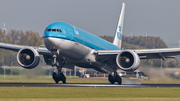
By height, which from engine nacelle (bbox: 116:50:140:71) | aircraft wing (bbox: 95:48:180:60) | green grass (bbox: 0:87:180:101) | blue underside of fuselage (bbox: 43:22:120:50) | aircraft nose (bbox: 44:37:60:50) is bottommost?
green grass (bbox: 0:87:180:101)

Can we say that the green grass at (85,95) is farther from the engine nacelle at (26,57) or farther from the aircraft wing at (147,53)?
the aircraft wing at (147,53)

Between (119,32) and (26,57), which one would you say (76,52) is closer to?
(26,57)

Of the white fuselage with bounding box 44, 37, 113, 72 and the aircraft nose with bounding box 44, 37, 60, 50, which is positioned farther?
the white fuselage with bounding box 44, 37, 113, 72

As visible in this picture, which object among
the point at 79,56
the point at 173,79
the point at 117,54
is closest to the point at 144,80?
the point at 173,79

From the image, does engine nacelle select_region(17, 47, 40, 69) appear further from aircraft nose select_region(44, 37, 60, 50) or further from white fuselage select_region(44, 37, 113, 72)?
aircraft nose select_region(44, 37, 60, 50)

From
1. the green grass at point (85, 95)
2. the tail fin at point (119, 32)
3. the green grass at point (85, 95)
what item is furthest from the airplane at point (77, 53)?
the green grass at point (85, 95)

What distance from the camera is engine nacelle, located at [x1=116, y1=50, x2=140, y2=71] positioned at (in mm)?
31447

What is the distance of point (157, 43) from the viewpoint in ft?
387

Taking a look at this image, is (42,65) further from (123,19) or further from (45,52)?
(123,19)

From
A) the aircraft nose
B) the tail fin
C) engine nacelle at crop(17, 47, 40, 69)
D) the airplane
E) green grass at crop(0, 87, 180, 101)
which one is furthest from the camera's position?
the tail fin

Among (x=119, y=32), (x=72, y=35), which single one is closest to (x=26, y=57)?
(x=72, y=35)

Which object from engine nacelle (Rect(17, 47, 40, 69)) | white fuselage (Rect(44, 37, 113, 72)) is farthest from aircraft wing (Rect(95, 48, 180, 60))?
engine nacelle (Rect(17, 47, 40, 69))

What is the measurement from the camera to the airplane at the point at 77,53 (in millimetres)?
29678

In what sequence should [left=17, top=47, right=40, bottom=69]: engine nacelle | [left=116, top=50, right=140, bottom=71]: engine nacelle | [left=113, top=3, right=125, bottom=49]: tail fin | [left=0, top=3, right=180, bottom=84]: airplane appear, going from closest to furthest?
[left=0, top=3, right=180, bottom=84]: airplane, [left=116, top=50, right=140, bottom=71]: engine nacelle, [left=17, top=47, right=40, bottom=69]: engine nacelle, [left=113, top=3, right=125, bottom=49]: tail fin
